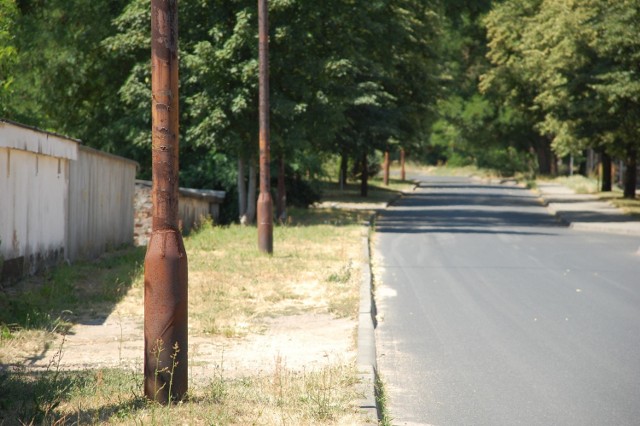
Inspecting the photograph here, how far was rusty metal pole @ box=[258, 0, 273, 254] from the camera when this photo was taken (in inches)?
731

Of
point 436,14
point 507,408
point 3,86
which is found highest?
point 436,14

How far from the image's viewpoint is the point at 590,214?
112 feet

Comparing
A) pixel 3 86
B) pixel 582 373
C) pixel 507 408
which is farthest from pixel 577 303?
pixel 3 86

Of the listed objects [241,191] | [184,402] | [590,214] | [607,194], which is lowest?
[184,402]

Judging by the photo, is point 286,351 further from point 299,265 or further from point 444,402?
point 299,265

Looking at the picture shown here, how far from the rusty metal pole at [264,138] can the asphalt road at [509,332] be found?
2.32 meters

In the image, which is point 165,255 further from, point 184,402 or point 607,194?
point 607,194

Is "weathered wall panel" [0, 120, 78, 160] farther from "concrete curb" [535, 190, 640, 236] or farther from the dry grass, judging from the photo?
"concrete curb" [535, 190, 640, 236]

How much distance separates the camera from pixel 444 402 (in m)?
7.59

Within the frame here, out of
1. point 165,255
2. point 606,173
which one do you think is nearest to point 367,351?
point 165,255

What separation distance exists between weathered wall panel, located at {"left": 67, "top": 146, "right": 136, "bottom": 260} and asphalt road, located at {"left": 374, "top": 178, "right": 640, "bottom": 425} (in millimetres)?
5387

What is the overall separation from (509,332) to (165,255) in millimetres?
5266

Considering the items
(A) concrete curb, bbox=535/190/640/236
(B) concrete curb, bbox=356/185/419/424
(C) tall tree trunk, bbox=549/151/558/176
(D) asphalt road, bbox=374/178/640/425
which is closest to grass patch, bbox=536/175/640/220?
(A) concrete curb, bbox=535/190/640/236

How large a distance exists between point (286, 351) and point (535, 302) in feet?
15.5
